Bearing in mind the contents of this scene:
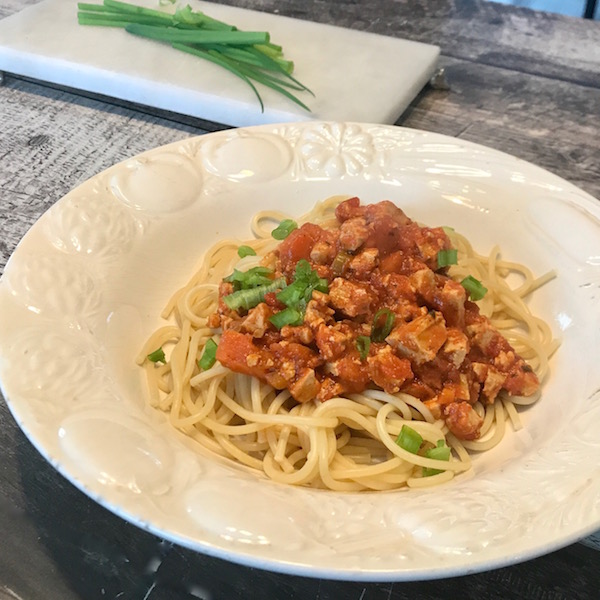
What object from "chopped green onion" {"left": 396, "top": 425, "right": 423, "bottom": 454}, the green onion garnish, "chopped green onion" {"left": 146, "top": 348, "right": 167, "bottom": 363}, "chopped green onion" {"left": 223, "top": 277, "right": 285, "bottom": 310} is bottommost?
"chopped green onion" {"left": 146, "top": 348, "right": 167, "bottom": 363}

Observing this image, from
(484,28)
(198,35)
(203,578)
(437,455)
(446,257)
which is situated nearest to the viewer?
(203,578)

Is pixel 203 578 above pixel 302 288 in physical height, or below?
below

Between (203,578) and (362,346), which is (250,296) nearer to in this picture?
(362,346)

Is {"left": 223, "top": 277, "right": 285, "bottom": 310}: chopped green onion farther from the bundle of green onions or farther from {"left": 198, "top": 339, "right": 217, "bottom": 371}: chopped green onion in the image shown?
the bundle of green onions

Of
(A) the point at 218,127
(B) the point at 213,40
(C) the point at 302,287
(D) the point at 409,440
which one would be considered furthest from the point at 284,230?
(B) the point at 213,40

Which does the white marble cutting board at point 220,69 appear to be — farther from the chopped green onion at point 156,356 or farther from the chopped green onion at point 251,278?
the chopped green onion at point 156,356

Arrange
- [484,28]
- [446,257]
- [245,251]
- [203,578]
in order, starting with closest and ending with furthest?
[203,578] < [446,257] < [245,251] < [484,28]

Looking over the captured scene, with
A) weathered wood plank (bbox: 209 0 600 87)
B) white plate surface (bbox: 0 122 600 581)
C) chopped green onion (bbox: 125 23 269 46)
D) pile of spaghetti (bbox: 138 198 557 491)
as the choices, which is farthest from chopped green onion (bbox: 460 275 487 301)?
weathered wood plank (bbox: 209 0 600 87)

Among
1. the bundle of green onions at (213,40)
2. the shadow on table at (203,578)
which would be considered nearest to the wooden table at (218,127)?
the shadow on table at (203,578)
